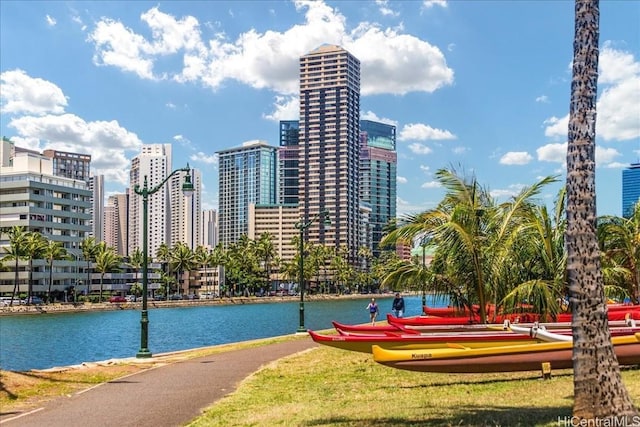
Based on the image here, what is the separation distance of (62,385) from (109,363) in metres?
4.58

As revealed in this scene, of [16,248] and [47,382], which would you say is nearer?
[47,382]

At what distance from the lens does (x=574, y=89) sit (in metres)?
6.71

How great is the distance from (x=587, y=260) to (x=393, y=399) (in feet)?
18.8

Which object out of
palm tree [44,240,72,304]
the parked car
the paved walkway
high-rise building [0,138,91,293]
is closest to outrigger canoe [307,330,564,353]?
the paved walkway

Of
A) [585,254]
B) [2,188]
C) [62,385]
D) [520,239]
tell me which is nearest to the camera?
[585,254]

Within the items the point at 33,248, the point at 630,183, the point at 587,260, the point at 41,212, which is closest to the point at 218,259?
the point at 41,212

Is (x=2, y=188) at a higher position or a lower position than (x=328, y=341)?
higher

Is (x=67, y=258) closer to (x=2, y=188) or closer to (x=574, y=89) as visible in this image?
(x=2, y=188)

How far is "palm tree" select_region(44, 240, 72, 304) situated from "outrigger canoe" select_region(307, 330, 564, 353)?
96710mm

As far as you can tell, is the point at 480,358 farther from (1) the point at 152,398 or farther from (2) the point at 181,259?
(2) the point at 181,259

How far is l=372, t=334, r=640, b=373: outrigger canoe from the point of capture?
11.6 metres

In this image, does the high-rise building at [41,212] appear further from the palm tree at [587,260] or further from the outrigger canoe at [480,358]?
the palm tree at [587,260]

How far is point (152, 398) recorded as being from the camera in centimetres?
1309

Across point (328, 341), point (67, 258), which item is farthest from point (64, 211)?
point (328, 341)
